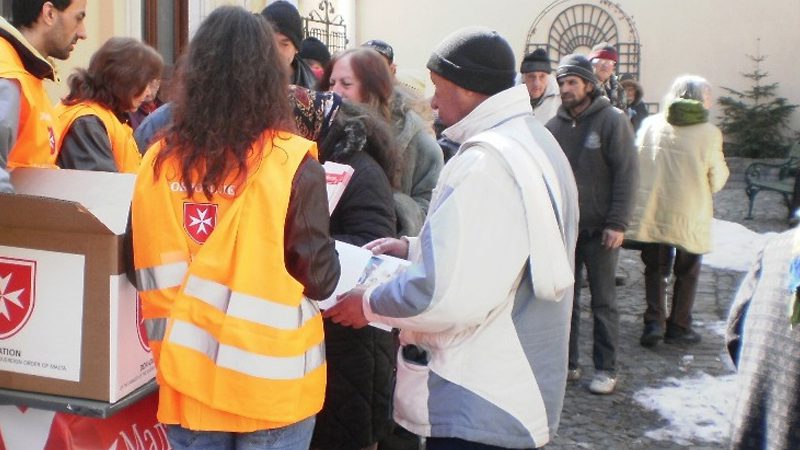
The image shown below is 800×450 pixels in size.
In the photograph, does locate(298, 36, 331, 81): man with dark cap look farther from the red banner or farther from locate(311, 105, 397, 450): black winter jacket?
the red banner

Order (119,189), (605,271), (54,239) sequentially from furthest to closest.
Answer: (605,271) < (119,189) < (54,239)

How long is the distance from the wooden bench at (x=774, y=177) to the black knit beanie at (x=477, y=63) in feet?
31.7

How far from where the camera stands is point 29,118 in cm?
273

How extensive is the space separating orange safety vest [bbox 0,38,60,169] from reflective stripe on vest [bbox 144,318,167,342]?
813 millimetres

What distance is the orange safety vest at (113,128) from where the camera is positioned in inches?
144

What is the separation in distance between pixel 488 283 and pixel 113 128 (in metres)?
2.10

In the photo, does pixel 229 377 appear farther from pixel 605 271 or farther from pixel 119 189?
pixel 605 271

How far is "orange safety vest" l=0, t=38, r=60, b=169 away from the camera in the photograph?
2.63 meters

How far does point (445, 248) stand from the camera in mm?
2207

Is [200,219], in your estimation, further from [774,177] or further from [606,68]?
[774,177]

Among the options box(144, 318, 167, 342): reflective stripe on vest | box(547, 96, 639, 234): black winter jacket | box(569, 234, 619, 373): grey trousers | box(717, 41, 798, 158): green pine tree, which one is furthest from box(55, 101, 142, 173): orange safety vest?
box(717, 41, 798, 158): green pine tree

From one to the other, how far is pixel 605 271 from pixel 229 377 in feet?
11.9

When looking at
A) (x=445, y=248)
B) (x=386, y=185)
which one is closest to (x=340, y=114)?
(x=386, y=185)

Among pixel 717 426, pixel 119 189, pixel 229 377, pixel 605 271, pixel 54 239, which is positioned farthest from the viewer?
pixel 605 271
